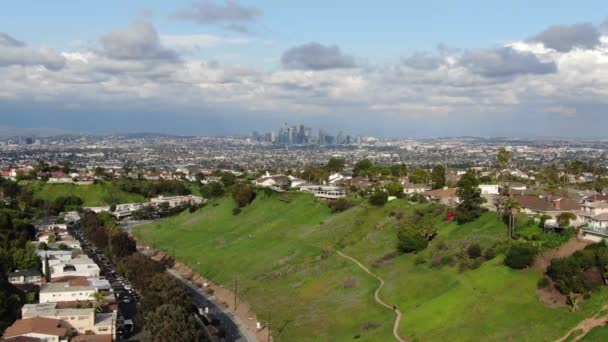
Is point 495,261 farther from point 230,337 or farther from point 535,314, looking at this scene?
point 230,337

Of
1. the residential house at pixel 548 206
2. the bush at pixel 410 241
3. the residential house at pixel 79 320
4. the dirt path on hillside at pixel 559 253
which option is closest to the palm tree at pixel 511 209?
the residential house at pixel 548 206

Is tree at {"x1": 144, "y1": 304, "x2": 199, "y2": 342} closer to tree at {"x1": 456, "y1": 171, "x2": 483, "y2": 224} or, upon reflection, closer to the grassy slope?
tree at {"x1": 456, "y1": 171, "x2": 483, "y2": 224}

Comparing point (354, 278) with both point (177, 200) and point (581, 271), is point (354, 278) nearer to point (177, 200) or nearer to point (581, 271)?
point (581, 271)

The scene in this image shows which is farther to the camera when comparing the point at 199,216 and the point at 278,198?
the point at 199,216

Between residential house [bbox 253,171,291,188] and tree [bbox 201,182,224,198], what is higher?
residential house [bbox 253,171,291,188]

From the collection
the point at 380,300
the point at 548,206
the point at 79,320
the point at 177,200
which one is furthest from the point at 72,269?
the point at 177,200

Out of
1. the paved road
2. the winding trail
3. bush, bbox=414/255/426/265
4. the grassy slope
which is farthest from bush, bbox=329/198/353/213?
the grassy slope

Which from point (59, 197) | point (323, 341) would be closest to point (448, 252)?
point (323, 341)

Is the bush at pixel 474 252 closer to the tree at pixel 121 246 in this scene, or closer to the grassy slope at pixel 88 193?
the tree at pixel 121 246
